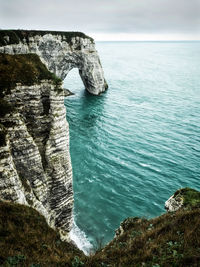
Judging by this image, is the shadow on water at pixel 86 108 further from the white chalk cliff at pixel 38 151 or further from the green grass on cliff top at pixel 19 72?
the green grass on cliff top at pixel 19 72

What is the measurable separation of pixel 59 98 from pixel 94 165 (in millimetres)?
23974

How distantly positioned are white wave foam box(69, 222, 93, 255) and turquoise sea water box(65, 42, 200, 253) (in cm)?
54

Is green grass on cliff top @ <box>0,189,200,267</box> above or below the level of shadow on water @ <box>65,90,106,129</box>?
above

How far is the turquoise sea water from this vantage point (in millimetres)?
31781

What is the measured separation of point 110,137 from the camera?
2066 inches

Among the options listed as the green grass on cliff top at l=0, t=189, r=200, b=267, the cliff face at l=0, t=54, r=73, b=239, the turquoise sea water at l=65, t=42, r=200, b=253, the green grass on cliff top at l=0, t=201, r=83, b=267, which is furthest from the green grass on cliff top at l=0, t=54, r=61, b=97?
the turquoise sea water at l=65, t=42, r=200, b=253

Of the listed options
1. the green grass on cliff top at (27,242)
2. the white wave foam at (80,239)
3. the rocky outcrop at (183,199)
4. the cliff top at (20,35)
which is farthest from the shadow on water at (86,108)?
the green grass on cliff top at (27,242)

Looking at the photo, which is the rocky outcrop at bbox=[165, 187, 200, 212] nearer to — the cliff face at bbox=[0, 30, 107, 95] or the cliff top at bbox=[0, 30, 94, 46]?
the cliff top at bbox=[0, 30, 94, 46]

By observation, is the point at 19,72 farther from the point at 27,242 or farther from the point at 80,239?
the point at 80,239

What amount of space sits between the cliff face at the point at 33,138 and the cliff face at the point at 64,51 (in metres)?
39.8

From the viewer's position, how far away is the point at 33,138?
64.5 feet

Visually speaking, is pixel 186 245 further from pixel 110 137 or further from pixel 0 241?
pixel 110 137

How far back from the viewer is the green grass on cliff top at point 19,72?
17.7 meters

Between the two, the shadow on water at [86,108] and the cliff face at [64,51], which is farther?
the cliff face at [64,51]
